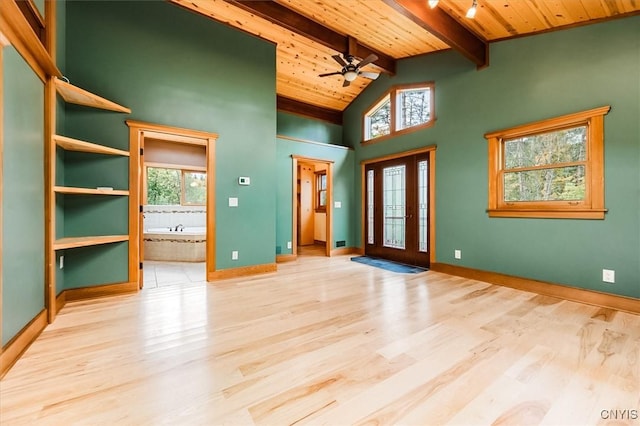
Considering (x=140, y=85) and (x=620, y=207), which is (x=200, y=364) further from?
(x=620, y=207)

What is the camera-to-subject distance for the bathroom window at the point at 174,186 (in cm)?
671

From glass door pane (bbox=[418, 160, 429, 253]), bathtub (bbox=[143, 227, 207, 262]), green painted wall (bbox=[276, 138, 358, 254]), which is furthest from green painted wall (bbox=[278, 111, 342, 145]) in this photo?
bathtub (bbox=[143, 227, 207, 262])

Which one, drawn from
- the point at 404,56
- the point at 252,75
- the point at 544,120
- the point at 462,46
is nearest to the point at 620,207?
the point at 544,120

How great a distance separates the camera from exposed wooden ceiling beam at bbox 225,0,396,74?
3.46 metres

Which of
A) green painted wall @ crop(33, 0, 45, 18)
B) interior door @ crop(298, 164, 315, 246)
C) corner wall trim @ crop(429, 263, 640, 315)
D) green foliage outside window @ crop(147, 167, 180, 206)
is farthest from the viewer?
interior door @ crop(298, 164, 315, 246)

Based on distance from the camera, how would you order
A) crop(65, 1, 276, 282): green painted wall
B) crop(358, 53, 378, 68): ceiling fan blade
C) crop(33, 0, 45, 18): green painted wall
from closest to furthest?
crop(33, 0, 45, 18): green painted wall, crop(65, 1, 276, 282): green painted wall, crop(358, 53, 378, 68): ceiling fan blade

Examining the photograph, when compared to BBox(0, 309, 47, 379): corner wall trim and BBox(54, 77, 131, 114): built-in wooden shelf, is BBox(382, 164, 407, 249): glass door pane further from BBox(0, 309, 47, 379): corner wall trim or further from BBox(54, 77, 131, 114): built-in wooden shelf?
BBox(0, 309, 47, 379): corner wall trim

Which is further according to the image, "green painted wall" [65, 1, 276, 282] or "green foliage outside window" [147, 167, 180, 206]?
"green foliage outside window" [147, 167, 180, 206]

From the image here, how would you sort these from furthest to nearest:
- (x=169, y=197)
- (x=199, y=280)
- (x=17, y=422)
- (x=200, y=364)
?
(x=169, y=197) → (x=199, y=280) → (x=200, y=364) → (x=17, y=422)

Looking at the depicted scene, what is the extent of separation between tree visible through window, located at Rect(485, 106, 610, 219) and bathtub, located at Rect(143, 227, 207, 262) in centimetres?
506

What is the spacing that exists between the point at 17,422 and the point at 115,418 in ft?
1.44

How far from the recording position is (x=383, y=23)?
4027mm

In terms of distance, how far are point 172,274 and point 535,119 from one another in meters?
5.51

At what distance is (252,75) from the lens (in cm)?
416
